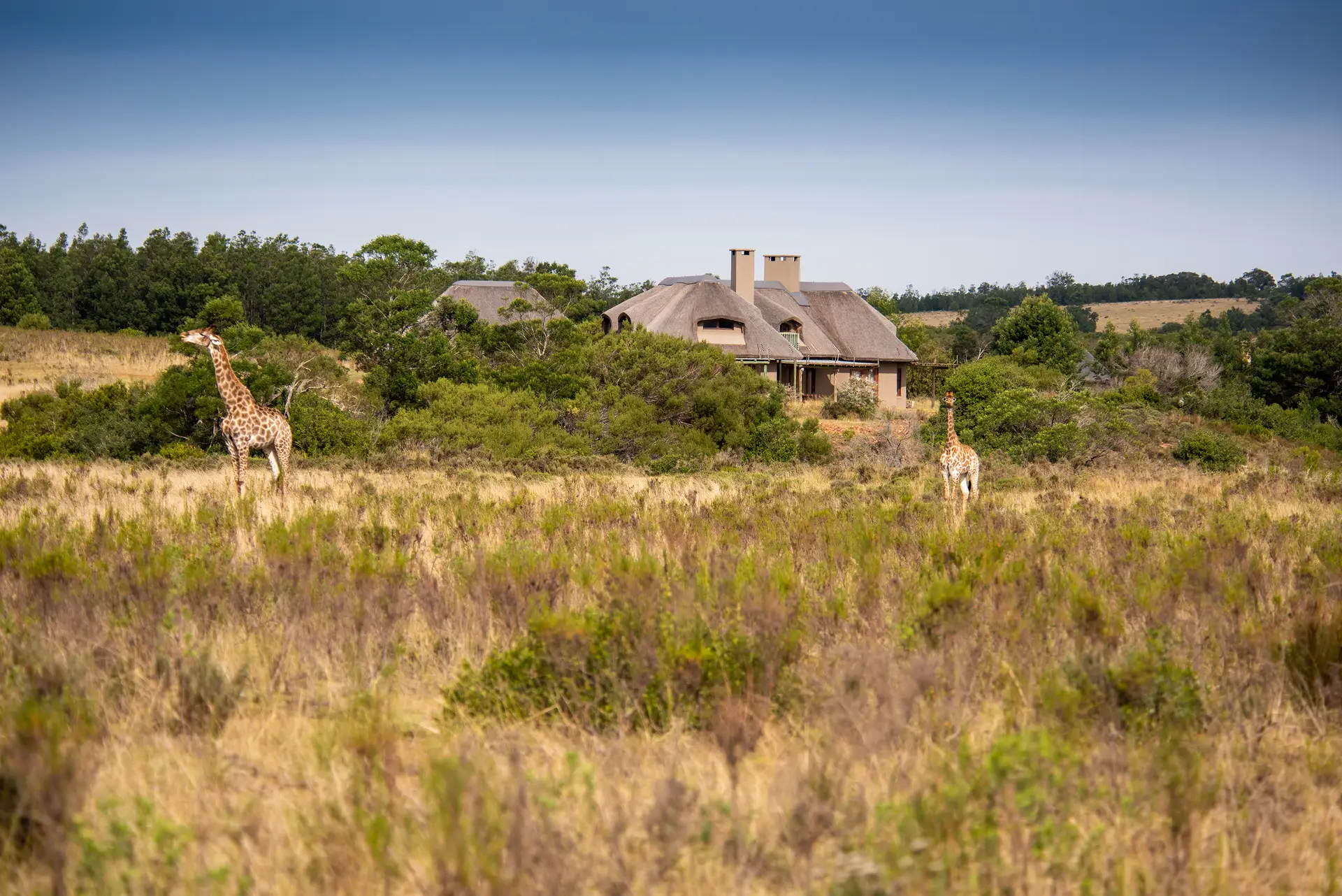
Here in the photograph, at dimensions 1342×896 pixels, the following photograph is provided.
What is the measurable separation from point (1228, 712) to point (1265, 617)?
1442mm

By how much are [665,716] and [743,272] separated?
39.6 meters

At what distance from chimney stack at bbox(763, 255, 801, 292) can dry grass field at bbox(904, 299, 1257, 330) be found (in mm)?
86826

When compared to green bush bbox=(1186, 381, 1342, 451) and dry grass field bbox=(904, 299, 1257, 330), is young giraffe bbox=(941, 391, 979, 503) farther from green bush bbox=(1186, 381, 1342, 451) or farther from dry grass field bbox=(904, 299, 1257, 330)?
dry grass field bbox=(904, 299, 1257, 330)

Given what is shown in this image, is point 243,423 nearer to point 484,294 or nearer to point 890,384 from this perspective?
point 484,294

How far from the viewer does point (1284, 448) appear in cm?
2612

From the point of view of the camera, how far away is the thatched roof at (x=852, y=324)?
143 ft

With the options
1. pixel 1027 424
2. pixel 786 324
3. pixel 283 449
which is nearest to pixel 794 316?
pixel 786 324

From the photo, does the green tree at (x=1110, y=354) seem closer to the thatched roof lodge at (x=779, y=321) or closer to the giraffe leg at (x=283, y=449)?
the thatched roof lodge at (x=779, y=321)

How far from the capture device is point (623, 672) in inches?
185

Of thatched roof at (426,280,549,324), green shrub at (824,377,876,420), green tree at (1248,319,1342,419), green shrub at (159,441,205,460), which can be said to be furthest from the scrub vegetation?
thatched roof at (426,280,549,324)

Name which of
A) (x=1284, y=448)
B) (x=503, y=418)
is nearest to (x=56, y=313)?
(x=503, y=418)

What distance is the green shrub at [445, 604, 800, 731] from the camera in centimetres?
445

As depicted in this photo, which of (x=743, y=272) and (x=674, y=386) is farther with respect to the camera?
(x=743, y=272)

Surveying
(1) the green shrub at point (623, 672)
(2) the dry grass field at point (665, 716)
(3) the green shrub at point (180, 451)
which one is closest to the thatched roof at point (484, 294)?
(3) the green shrub at point (180, 451)
